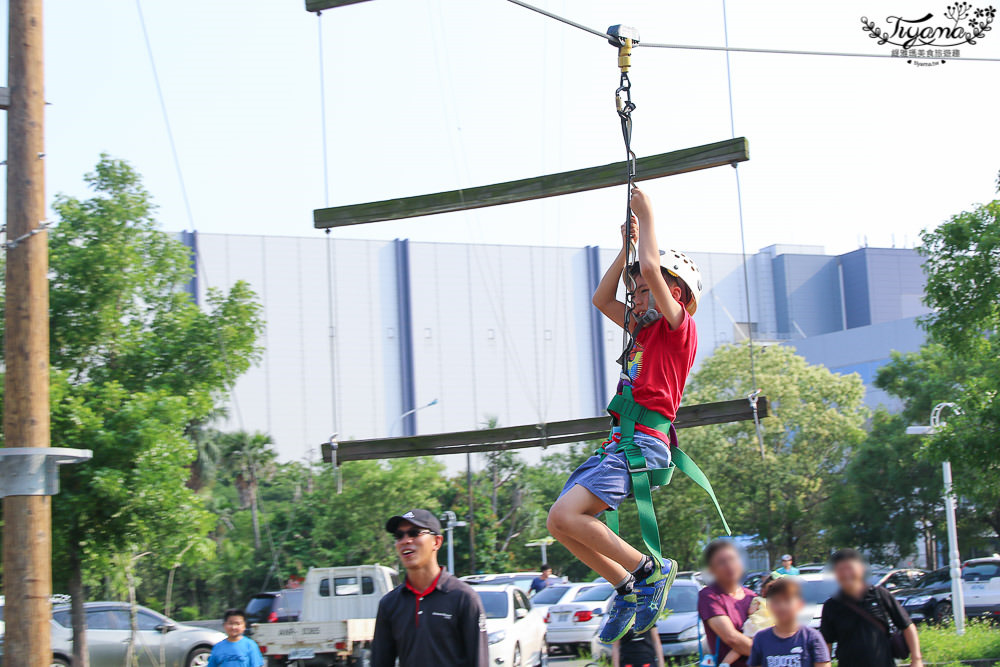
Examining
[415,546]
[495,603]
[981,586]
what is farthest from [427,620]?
[981,586]

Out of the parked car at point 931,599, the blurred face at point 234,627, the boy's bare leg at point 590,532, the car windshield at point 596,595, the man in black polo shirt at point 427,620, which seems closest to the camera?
the boy's bare leg at point 590,532

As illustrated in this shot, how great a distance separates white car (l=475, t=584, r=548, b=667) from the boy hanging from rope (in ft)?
36.1

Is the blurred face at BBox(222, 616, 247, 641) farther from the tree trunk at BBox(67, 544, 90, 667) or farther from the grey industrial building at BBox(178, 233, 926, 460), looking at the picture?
the grey industrial building at BBox(178, 233, 926, 460)

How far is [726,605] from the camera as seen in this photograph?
6.18m

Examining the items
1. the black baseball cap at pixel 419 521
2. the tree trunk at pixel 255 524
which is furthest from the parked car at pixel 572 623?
the tree trunk at pixel 255 524

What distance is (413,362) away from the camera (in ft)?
172

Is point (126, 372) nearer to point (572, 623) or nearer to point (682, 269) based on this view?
point (572, 623)

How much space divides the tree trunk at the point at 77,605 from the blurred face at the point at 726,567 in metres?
10.3

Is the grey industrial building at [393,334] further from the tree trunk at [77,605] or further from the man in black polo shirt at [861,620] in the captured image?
the man in black polo shirt at [861,620]

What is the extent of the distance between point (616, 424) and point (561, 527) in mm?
596

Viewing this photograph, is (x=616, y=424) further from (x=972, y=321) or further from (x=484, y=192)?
(x=972, y=321)

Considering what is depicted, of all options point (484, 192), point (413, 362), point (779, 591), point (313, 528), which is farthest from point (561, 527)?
point (413, 362)

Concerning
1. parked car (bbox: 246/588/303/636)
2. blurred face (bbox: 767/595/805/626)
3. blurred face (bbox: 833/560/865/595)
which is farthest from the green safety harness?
parked car (bbox: 246/588/303/636)

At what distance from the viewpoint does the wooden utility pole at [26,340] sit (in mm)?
6645
